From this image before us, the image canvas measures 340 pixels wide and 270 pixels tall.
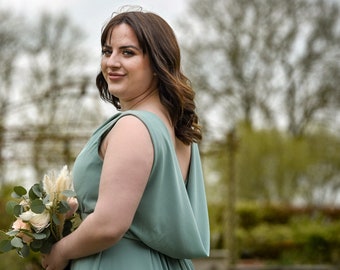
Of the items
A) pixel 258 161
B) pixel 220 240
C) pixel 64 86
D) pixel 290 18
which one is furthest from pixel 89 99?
pixel 290 18

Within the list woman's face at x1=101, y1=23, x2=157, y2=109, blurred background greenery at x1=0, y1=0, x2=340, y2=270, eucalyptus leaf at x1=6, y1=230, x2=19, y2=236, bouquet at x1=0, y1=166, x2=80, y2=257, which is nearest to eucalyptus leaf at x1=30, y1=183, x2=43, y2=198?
bouquet at x1=0, y1=166, x2=80, y2=257

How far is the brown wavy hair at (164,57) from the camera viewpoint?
2.31m

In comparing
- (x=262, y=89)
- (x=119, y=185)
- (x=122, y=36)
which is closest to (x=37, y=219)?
(x=119, y=185)

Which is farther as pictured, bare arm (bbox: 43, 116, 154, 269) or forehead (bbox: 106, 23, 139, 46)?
forehead (bbox: 106, 23, 139, 46)

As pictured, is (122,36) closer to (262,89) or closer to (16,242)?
(16,242)

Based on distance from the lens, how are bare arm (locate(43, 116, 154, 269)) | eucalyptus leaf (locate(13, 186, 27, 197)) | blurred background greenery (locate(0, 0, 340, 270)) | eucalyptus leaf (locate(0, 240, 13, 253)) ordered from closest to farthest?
1. bare arm (locate(43, 116, 154, 269))
2. eucalyptus leaf (locate(0, 240, 13, 253))
3. eucalyptus leaf (locate(13, 186, 27, 197))
4. blurred background greenery (locate(0, 0, 340, 270))

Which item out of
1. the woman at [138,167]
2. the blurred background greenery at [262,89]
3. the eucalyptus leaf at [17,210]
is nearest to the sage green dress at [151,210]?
the woman at [138,167]

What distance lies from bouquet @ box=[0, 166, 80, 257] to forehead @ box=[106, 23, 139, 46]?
0.40 metres

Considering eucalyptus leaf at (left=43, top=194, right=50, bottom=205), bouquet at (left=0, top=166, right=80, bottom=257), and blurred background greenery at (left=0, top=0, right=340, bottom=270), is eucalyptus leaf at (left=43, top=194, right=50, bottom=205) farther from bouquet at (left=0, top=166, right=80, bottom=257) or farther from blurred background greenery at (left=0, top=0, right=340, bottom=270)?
blurred background greenery at (left=0, top=0, right=340, bottom=270)

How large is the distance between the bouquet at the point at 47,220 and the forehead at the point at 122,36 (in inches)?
15.8

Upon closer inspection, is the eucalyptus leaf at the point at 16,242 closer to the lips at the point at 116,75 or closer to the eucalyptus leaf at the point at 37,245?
the eucalyptus leaf at the point at 37,245

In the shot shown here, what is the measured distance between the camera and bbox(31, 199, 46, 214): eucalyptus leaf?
233 cm

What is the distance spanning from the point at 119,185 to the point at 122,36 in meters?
0.45

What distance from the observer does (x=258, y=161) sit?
19.7 metres
